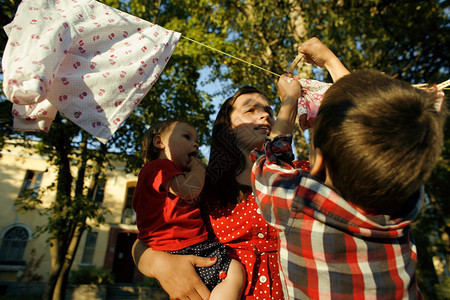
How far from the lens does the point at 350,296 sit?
41.1 inches

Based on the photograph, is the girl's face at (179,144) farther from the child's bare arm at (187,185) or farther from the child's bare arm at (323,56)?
the child's bare arm at (323,56)

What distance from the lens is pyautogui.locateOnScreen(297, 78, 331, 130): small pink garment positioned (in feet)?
5.41

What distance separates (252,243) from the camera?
164 cm

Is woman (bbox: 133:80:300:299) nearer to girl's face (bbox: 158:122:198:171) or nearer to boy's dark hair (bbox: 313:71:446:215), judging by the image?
girl's face (bbox: 158:122:198:171)

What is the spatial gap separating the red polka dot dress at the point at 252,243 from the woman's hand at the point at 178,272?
0.18m

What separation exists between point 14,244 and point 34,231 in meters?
2.53

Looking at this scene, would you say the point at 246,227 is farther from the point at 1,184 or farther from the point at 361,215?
the point at 1,184

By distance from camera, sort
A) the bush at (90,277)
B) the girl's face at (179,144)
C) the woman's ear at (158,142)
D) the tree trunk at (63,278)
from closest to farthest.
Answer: the girl's face at (179,144) < the woman's ear at (158,142) < the tree trunk at (63,278) < the bush at (90,277)

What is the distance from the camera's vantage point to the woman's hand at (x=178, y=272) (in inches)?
60.8

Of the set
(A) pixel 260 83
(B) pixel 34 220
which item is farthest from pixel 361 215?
(B) pixel 34 220

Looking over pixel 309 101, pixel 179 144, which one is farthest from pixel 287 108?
pixel 179 144

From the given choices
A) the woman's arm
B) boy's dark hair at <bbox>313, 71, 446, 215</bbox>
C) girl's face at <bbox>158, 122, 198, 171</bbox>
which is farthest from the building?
boy's dark hair at <bbox>313, 71, 446, 215</bbox>

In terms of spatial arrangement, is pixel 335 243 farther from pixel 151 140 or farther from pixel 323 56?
pixel 151 140

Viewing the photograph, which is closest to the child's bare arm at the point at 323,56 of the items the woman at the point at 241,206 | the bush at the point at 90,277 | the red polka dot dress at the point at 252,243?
the woman at the point at 241,206
